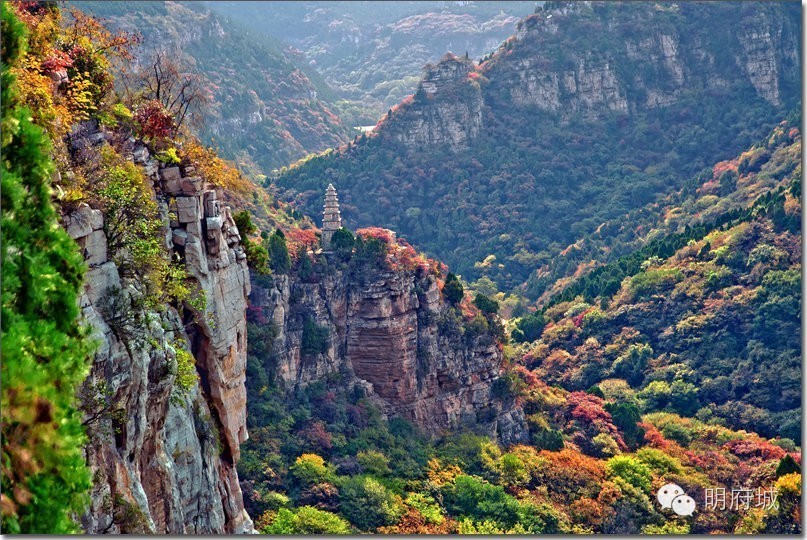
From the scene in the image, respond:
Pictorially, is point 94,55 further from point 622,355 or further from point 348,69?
point 348,69

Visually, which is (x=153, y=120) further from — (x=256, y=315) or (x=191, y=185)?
(x=256, y=315)

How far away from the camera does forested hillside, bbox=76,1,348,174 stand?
101 metres

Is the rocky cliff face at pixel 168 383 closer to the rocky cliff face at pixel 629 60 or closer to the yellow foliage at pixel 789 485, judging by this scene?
the yellow foliage at pixel 789 485

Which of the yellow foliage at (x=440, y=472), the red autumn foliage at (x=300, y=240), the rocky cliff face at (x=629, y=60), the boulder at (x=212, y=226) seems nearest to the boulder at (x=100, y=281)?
the boulder at (x=212, y=226)

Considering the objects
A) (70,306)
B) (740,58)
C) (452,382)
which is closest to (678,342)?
(452,382)

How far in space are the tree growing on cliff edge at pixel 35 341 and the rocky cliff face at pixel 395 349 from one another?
2803cm

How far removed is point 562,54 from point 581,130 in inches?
290

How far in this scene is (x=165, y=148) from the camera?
23750 millimetres

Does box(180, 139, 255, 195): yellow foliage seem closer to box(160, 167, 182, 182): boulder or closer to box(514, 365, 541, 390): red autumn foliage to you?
box(160, 167, 182, 182): boulder

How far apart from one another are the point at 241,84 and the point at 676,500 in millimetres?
78601

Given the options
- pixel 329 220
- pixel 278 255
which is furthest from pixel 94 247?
pixel 329 220

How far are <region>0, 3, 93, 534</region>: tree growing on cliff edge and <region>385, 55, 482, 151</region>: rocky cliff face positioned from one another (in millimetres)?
84710

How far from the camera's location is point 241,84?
112 m

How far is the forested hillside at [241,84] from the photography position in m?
101
